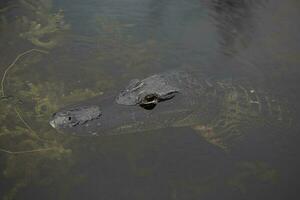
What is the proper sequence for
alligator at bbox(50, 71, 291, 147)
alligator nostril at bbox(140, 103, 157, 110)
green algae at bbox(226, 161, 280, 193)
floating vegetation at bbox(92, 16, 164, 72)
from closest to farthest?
green algae at bbox(226, 161, 280, 193) < alligator at bbox(50, 71, 291, 147) < alligator nostril at bbox(140, 103, 157, 110) < floating vegetation at bbox(92, 16, 164, 72)

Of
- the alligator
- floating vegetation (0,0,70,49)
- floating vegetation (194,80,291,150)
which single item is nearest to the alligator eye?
the alligator

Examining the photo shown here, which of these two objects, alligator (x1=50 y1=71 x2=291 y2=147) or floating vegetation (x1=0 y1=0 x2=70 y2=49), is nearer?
alligator (x1=50 y1=71 x2=291 y2=147)

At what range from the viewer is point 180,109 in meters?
6.24

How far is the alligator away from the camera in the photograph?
5730 mm

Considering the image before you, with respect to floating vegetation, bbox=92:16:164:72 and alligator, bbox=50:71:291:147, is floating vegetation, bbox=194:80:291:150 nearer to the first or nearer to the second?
alligator, bbox=50:71:291:147

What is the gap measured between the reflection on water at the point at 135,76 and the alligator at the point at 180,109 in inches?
6.9

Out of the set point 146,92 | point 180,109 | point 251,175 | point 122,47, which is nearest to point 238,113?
point 180,109

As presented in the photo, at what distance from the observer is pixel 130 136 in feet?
18.9

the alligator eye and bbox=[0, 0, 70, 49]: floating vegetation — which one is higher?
bbox=[0, 0, 70, 49]: floating vegetation

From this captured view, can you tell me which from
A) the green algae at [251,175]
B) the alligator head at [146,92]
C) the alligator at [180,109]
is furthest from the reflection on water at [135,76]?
the alligator head at [146,92]

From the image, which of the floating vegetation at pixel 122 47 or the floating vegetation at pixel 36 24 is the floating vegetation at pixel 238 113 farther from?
the floating vegetation at pixel 36 24

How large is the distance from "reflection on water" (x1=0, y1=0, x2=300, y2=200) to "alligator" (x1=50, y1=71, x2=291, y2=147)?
6.9 inches

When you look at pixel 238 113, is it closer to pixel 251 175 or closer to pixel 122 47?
pixel 251 175

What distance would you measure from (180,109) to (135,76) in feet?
3.46
